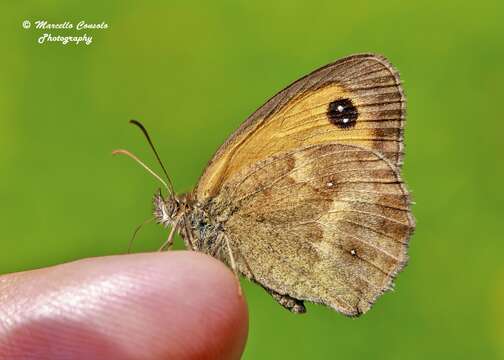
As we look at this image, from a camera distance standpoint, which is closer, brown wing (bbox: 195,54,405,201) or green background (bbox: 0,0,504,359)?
brown wing (bbox: 195,54,405,201)

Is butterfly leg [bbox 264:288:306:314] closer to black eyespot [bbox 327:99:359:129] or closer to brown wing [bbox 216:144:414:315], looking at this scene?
brown wing [bbox 216:144:414:315]

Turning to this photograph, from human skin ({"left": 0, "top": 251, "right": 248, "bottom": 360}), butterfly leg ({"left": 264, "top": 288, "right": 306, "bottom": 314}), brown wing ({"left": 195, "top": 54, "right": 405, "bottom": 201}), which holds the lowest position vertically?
butterfly leg ({"left": 264, "top": 288, "right": 306, "bottom": 314})

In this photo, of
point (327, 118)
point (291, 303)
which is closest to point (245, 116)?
point (327, 118)

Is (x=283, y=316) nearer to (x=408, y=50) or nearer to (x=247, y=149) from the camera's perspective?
(x=247, y=149)

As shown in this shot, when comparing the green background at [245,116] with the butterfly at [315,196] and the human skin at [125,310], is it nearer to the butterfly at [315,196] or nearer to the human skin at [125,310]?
the butterfly at [315,196]

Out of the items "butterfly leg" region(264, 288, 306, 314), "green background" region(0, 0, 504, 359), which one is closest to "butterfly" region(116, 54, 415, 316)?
"butterfly leg" region(264, 288, 306, 314)

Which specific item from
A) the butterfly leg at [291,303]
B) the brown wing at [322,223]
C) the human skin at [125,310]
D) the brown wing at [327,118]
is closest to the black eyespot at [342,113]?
the brown wing at [327,118]

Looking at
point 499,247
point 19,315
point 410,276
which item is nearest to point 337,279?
point 19,315

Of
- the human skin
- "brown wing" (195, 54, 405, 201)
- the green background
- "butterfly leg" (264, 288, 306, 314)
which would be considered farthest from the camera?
the green background
